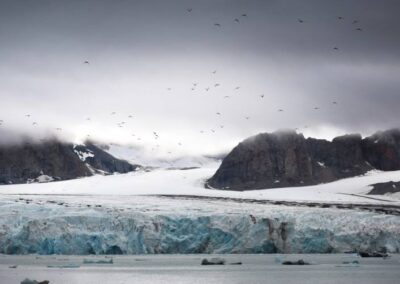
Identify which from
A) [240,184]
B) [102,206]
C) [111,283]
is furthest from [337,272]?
[240,184]

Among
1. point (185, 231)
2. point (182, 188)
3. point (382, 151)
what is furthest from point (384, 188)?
point (185, 231)

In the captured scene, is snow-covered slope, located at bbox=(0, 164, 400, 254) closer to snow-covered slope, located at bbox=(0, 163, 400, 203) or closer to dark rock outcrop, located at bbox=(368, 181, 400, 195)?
snow-covered slope, located at bbox=(0, 163, 400, 203)

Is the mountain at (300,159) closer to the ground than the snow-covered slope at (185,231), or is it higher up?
higher up

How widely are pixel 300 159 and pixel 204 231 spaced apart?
11065cm

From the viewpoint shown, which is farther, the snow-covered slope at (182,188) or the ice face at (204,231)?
the snow-covered slope at (182,188)

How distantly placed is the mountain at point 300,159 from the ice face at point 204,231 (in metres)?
98.5

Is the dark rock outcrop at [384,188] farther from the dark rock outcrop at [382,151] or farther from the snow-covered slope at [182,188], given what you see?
the dark rock outcrop at [382,151]

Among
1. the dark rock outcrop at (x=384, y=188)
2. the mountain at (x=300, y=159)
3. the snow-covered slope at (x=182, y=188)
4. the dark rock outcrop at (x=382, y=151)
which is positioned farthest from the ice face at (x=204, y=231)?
the dark rock outcrop at (x=382, y=151)

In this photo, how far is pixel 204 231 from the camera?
61.7 metres

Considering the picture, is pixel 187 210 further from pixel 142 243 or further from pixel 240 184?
pixel 240 184

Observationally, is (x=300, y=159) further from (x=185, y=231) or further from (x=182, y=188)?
(x=185, y=231)

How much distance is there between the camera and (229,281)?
135 ft

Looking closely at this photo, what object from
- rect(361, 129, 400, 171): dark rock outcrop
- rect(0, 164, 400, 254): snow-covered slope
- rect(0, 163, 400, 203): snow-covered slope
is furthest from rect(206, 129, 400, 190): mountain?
rect(0, 164, 400, 254): snow-covered slope

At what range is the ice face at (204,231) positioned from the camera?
59531 millimetres
